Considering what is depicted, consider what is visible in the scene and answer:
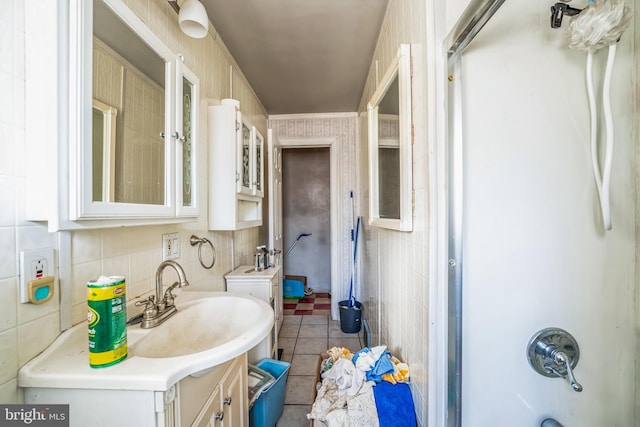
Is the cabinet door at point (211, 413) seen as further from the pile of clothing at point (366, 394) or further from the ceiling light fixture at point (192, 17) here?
the ceiling light fixture at point (192, 17)

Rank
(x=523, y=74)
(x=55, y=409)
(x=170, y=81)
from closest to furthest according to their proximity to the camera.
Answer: (x=55, y=409) → (x=523, y=74) → (x=170, y=81)

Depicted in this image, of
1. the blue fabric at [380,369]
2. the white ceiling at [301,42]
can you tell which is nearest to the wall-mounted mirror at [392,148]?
the white ceiling at [301,42]

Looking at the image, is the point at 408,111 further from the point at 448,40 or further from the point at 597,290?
the point at 597,290

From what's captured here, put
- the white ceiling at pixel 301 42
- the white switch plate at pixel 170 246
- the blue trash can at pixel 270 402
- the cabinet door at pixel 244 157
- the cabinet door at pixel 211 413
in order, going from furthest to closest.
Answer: the cabinet door at pixel 244 157 → the white ceiling at pixel 301 42 → the blue trash can at pixel 270 402 → the white switch plate at pixel 170 246 → the cabinet door at pixel 211 413

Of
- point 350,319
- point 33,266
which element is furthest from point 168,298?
point 350,319

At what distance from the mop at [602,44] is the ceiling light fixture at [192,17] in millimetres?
1329

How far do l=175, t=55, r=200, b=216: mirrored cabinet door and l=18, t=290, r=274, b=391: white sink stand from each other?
437 millimetres

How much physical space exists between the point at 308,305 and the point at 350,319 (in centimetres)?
98

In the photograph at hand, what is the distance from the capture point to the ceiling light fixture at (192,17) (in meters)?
1.09

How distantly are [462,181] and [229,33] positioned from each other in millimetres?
1767

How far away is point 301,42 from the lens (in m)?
1.78

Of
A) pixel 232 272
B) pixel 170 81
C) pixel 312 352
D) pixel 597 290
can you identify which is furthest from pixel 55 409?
pixel 312 352

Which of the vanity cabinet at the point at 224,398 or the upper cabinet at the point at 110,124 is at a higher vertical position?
the upper cabinet at the point at 110,124

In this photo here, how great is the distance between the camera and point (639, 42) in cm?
71
